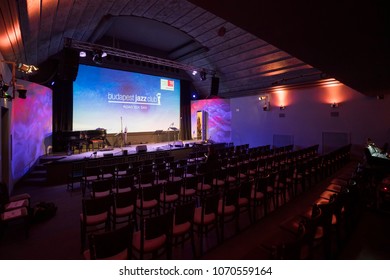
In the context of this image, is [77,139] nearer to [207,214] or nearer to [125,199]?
[125,199]

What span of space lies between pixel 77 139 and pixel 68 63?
13.3 feet

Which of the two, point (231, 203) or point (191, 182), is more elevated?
point (191, 182)

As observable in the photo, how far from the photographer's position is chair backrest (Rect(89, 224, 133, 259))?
2.06 meters

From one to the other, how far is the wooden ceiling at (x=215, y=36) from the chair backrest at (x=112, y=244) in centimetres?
244

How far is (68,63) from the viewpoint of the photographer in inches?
280

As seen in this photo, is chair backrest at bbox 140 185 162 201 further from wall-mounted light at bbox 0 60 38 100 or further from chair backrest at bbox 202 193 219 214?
wall-mounted light at bbox 0 60 38 100

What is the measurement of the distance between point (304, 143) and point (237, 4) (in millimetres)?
11268

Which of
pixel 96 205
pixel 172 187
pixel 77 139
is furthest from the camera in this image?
pixel 77 139

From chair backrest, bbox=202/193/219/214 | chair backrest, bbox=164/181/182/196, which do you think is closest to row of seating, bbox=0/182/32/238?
chair backrest, bbox=164/181/182/196

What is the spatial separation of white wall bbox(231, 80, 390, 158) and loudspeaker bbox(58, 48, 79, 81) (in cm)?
1032

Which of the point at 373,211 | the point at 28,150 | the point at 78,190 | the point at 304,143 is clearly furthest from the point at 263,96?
→ the point at 28,150

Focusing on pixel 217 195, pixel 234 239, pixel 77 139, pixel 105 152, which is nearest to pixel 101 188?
pixel 217 195

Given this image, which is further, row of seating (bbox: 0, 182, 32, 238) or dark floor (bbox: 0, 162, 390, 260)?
row of seating (bbox: 0, 182, 32, 238)

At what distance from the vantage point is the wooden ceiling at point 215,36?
2.17 meters
